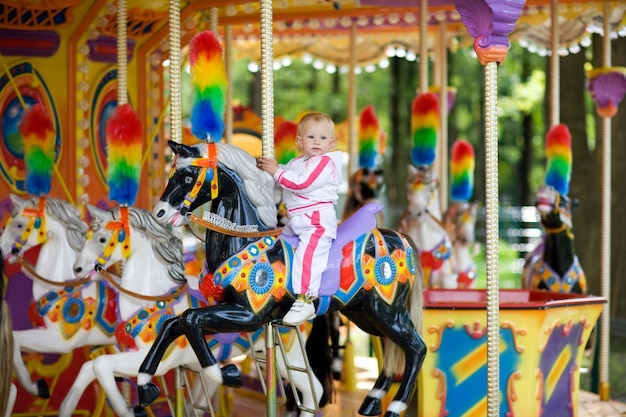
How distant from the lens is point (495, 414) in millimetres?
5664

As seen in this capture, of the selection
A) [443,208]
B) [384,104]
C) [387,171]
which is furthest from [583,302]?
[384,104]

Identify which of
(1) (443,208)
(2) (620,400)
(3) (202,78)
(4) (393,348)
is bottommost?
(2) (620,400)

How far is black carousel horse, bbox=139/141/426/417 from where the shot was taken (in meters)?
5.20

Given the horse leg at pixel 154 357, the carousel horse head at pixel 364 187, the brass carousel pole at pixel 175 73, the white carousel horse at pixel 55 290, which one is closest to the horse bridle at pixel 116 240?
the white carousel horse at pixel 55 290

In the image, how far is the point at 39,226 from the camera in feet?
22.5

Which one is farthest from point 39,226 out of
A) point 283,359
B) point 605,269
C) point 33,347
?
point 605,269

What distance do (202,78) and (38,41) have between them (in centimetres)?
303

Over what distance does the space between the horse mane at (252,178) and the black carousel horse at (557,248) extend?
134 inches

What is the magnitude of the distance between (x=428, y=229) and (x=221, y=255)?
3.84 meters

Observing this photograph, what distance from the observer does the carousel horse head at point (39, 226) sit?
22.4 ft

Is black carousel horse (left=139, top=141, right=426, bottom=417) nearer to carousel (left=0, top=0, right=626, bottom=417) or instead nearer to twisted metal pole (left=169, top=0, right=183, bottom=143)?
carousel (left=0, top=0, right=626, bottom=417)

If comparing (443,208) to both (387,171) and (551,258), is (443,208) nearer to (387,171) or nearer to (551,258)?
(551,258)

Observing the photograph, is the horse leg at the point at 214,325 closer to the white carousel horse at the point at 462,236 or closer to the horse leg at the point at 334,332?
the horse leg at the point at 334,332

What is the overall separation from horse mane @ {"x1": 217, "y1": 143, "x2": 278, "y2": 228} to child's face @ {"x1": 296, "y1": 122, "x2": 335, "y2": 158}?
0.26 metres
